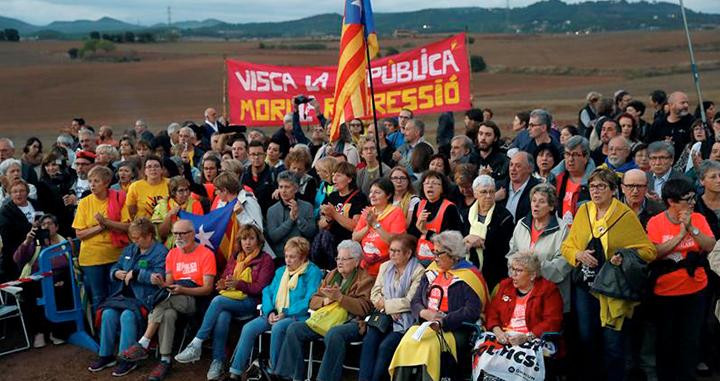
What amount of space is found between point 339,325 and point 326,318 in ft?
0.57

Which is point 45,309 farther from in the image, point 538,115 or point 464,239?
point 538,115

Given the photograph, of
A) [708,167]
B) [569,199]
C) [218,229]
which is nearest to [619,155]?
[569,199]

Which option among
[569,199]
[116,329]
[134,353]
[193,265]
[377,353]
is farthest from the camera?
[116,329]

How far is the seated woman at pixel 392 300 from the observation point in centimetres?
689

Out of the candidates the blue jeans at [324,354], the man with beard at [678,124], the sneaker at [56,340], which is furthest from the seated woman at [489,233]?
the sneaker at [56,340]

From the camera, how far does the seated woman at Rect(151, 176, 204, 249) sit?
28.4 ft

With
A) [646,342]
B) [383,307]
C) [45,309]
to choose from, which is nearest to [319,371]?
[383,307]

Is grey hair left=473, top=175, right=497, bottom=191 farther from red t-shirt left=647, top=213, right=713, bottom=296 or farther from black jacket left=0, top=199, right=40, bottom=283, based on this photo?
black jacket left=0, top=199, right=40, bottom=283

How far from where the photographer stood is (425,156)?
29.0 ft

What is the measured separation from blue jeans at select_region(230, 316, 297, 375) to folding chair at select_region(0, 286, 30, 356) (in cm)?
267

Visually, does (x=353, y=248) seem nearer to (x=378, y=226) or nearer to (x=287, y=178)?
(x=378, y=226)

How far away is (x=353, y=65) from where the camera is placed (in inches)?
372

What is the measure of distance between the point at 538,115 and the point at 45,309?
572 cm

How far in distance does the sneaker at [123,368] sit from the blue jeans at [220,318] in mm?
794
